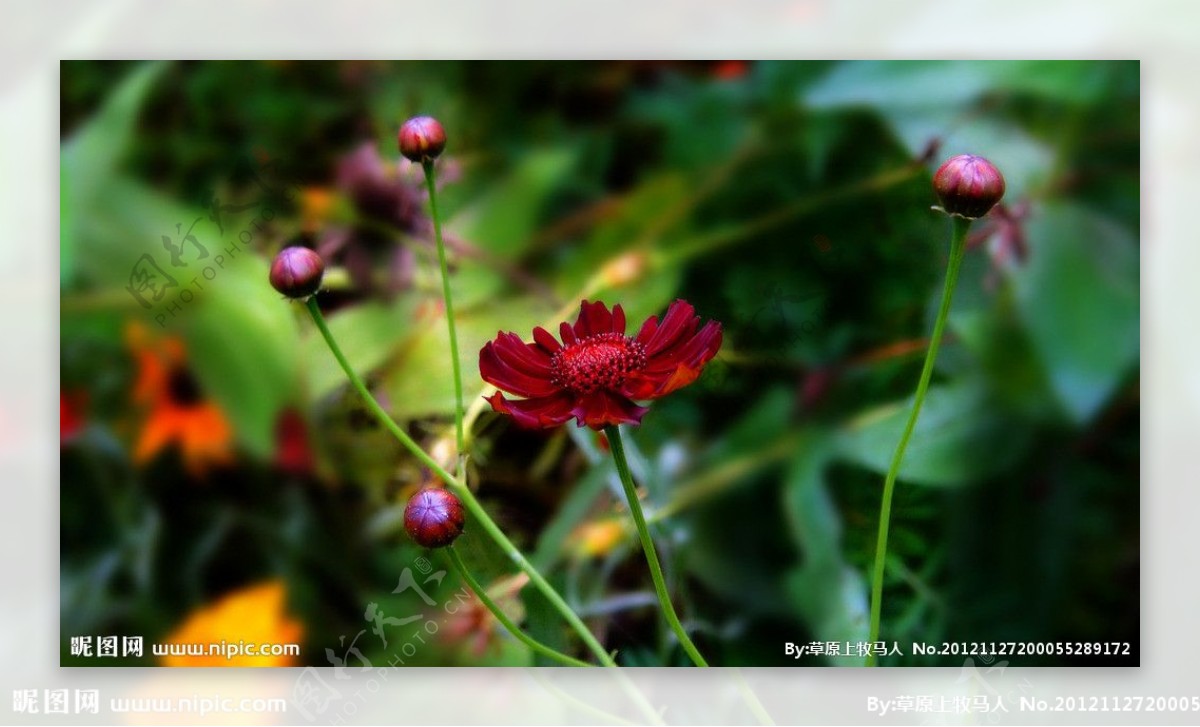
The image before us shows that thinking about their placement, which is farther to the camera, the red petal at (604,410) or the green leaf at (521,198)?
the green leaf at (521,198)

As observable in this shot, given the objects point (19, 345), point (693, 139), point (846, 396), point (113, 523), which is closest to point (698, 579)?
point (846, 396)

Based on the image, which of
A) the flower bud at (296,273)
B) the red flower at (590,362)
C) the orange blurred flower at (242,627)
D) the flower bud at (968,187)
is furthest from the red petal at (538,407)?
the orange blurred flower at (242,627)

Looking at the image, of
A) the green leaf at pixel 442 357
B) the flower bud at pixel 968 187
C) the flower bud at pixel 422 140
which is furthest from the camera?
the green leaf at pixel 442 357

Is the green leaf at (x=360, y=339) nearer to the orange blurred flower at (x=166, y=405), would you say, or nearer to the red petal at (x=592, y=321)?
the orange blurred flower at (x=166, y=405)

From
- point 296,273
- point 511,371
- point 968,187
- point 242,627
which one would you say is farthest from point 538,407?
point 242,627

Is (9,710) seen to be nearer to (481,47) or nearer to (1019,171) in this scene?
(481,47)

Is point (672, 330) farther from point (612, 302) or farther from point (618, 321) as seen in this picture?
point (612, 302)
